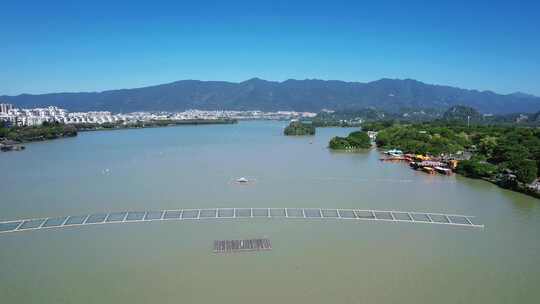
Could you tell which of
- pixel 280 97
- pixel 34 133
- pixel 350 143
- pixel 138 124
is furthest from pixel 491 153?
pixel 280 97

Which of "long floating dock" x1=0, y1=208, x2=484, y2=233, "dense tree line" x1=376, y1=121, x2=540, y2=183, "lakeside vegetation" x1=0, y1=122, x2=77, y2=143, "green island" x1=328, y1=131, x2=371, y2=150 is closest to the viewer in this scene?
"long floating dock" x1=0, y1=208, x2=484, y2=233

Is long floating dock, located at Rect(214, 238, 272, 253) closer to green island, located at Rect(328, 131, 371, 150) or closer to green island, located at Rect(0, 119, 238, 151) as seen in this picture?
green island, located at Rect(328, 131, 371, 150)

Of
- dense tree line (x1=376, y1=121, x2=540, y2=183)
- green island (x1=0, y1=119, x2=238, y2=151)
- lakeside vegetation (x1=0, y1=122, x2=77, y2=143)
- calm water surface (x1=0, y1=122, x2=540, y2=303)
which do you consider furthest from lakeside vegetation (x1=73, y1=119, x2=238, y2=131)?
calm water surface (x1=0, y1=122, x2=540, y2=303)

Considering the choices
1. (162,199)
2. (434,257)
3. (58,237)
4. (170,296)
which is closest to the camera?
(170,296)

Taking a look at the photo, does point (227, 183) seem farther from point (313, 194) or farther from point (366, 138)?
point (366, 138)

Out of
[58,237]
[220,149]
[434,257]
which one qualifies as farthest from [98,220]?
[220,149]

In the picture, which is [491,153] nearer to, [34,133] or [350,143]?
[350,143]
